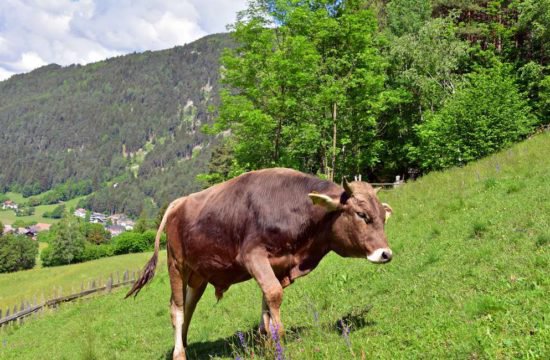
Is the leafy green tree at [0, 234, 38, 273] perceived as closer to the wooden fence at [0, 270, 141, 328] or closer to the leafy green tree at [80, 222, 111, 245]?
the leafy green tree at [80, 222, 111, 245]

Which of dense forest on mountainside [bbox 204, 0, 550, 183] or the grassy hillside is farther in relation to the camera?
dense forest on mountainside [bbox 204, 0, 550, 183]

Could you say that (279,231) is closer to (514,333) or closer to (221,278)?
(221,278)

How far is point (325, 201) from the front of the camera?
514 cm

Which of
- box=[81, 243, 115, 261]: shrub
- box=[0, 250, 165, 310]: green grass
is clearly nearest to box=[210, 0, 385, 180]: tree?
box=[0, 250, 165, 310]: green grass

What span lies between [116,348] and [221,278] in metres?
6.76

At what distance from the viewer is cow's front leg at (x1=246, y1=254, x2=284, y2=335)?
16.3 feet

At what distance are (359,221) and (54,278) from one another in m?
60.1

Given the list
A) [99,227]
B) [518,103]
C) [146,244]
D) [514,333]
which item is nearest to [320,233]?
[514,333]

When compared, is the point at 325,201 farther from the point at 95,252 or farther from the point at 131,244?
the point at 95,252

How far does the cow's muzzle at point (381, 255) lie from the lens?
4.88 meters

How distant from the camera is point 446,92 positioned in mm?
34312

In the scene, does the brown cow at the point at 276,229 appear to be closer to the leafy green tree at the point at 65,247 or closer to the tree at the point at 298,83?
the tree at the point at 298,83

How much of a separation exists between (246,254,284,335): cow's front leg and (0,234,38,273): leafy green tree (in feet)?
385

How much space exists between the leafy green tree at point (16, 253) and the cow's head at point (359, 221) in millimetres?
118098
